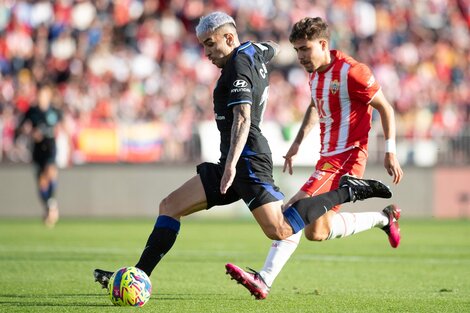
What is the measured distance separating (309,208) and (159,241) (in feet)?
3.98

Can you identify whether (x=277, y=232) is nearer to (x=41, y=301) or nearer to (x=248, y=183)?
(x=248, y=183)

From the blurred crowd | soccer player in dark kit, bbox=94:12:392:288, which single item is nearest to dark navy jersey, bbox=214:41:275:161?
soccer player in dark kit, bbox=94:12:392:288

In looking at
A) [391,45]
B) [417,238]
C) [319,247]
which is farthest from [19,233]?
[391,45]

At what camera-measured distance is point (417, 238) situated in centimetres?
1582

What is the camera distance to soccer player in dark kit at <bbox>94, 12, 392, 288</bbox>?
25.2 feet

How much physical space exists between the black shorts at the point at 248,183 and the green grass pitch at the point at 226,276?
0.82 meters

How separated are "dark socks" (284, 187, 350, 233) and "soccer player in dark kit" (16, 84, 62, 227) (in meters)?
10.8

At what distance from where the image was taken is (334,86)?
8.82 m

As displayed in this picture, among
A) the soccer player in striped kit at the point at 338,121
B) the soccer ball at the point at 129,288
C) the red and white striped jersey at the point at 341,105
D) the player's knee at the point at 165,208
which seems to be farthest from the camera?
the red and white striped jersey at the point at 341,105

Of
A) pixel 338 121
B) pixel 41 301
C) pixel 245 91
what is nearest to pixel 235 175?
pixel 245 91

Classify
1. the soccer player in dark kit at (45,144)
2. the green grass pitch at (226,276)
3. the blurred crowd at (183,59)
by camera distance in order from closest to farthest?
the green grass pitch at (226,276) → the soccer player in dark kit at (45,144) → the blurred crowd at (183,59)

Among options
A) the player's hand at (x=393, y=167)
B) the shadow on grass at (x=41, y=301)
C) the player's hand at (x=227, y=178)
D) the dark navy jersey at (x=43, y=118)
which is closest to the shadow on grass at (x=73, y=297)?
the shadow on grass at (x=41, y=301)

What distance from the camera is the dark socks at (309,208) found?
308 inches

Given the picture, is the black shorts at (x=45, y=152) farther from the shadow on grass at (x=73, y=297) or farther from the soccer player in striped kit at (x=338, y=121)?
the shadow on grass at (x=73, y=297)
